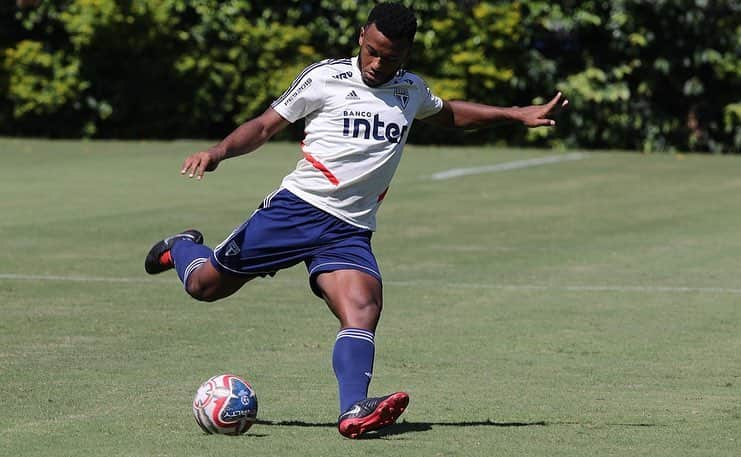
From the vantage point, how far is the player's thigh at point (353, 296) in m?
7.22

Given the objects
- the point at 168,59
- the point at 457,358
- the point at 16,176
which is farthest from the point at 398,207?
the point at 168,59

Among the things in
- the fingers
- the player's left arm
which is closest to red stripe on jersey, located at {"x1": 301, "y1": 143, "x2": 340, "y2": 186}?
the fingers

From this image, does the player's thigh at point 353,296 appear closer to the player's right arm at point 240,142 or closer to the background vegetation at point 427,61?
the player's right arm at point 240,142

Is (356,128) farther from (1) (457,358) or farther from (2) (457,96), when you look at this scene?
(2) (457,96)

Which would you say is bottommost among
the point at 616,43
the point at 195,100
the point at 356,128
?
the point at 195,100

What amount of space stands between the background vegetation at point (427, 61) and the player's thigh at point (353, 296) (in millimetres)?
22234

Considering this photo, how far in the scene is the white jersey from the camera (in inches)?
290

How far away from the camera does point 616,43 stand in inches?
1161

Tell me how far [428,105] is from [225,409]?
1.85 metres

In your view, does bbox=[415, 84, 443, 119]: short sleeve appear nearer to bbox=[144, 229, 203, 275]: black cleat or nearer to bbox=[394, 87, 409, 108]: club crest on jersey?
bbox=[394, 87, 409, 108]: club crest on jersey

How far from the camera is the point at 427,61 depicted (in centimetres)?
3012

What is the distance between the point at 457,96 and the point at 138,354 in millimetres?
21154

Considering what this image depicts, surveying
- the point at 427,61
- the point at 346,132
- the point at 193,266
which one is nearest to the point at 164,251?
the point at 193,266

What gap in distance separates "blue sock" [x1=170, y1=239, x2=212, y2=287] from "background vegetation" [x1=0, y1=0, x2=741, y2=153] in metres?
21.2
